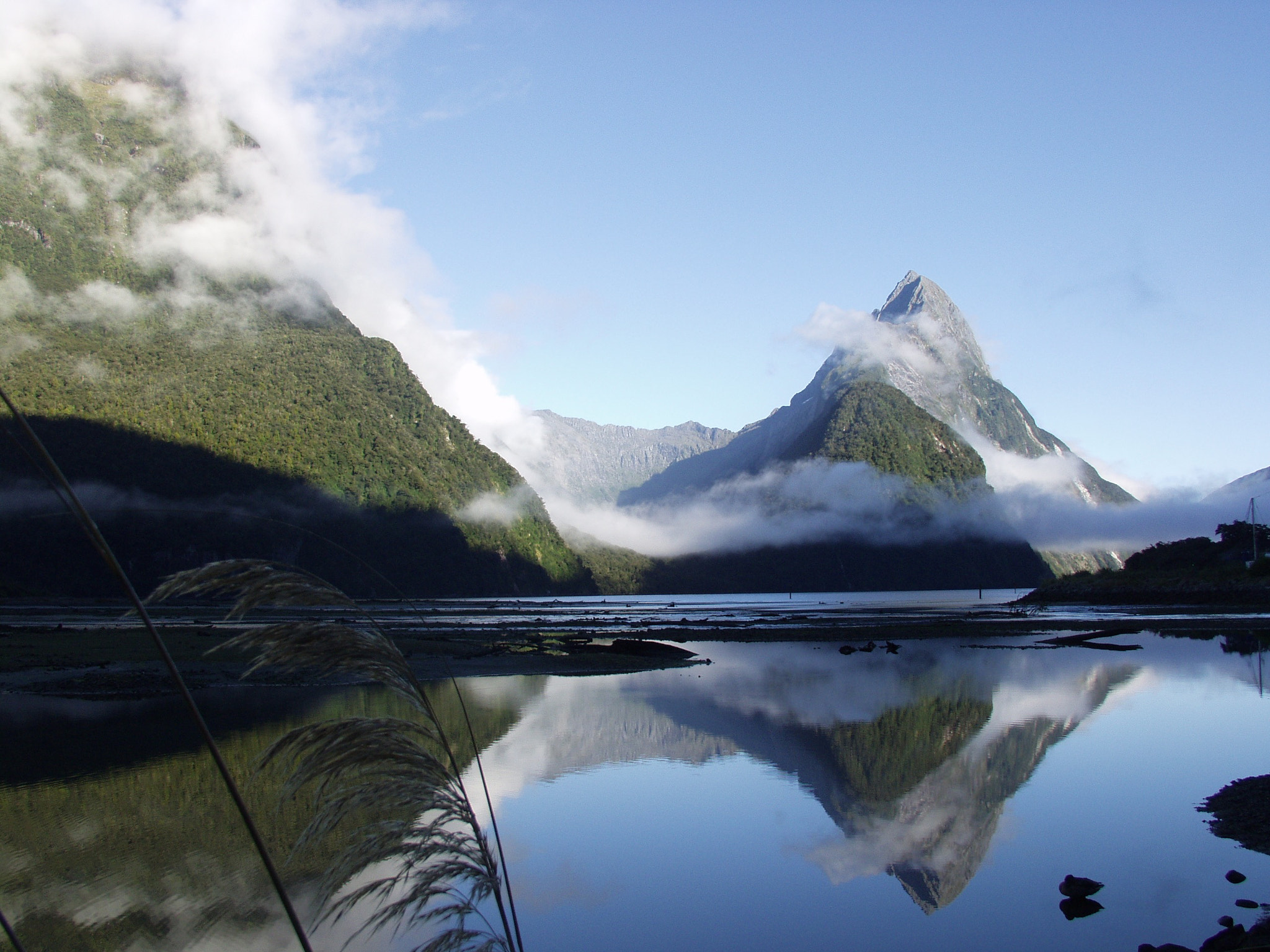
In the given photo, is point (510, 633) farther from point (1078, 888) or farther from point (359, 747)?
point (359, 747)

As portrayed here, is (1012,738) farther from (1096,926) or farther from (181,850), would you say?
(181,850)

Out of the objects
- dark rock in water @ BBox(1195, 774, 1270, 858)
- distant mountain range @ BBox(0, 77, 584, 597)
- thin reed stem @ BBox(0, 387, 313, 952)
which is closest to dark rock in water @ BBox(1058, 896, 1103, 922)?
dark rock in water @ BBox(1195, 774, 1270, 858)

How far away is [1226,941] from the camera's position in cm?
744

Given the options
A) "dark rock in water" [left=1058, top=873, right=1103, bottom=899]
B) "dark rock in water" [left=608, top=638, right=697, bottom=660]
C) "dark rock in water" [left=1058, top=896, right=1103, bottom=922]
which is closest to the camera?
"dark rock in water" [left=1058, top=896, right=1103, bottom=922]

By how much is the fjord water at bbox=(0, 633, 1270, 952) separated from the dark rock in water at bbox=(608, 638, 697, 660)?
1457 cm

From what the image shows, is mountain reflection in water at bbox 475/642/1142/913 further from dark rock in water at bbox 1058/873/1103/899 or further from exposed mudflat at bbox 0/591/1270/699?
exposed mudflat at bbox 0/591/1270/699

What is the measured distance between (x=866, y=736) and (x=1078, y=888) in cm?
A: 908

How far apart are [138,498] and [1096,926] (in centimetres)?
11106

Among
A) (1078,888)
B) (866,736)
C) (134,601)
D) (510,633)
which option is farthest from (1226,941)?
(510,633)

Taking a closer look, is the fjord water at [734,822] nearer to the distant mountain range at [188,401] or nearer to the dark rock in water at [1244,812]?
the dark rock in water at [1244,812]

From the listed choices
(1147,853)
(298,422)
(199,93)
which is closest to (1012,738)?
(1147,853)

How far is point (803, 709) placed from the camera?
21812 mm

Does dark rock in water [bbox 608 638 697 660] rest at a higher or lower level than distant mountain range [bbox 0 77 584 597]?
lower

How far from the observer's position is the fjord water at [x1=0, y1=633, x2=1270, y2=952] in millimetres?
8188
